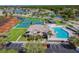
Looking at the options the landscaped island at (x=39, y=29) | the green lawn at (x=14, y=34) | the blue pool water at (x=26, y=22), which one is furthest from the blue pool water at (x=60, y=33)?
the green lawn at (x=14, y=34)

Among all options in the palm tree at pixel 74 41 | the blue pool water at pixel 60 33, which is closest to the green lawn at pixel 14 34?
the blue pool water at pixel 60 33

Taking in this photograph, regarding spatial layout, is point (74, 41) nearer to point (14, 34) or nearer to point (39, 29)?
point (39, 29)

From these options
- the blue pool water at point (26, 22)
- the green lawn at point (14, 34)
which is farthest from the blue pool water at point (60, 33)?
the green lawn at point (14, 34)

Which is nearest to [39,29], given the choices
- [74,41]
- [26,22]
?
[26,22]

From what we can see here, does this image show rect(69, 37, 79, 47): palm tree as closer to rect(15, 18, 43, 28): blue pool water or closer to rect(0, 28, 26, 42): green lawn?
rect(15, 18, 43, 28): blue pool water

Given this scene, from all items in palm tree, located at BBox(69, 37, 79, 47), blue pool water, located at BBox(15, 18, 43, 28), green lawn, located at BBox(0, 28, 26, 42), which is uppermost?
blue pool water, located at BBox(15, 18, 43, 28)

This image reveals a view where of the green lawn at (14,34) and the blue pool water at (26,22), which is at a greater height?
the blue pool water at (26,22)

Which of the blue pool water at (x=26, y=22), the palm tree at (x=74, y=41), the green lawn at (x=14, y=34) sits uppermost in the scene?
the blue pool water at (x=26, y=22)

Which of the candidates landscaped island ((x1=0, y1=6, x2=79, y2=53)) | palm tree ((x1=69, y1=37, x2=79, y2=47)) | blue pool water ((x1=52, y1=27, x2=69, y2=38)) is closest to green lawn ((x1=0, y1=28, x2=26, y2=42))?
landscaped island ((x1=0, y1=6, x2=79, y2=53))

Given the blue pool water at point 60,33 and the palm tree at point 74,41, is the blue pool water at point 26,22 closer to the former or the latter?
the blue pool water at point 60,33

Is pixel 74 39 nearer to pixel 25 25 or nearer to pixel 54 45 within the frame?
pixel 54 45

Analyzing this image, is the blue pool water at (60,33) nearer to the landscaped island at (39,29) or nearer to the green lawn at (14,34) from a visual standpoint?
the landscaped island at (39,29)

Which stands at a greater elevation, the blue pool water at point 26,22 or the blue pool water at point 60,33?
the blue pool water at point 26,22
